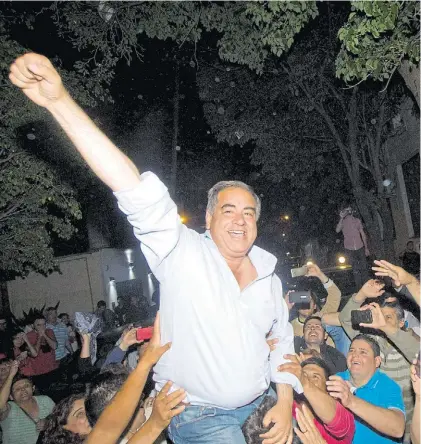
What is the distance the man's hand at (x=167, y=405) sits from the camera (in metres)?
2.51

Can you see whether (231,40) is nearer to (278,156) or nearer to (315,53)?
(315,53)

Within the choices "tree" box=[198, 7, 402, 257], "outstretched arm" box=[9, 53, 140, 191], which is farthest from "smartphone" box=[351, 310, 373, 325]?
"tree" box=[198, 7, 402, 257]

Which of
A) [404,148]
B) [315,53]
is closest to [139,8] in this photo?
[315,53]

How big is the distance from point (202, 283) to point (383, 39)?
4.46 metres

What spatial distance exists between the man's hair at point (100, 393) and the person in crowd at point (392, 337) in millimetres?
2149

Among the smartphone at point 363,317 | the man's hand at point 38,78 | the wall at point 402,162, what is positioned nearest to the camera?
the man's hand at point 38,78

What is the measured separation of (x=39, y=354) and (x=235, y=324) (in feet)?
27.9

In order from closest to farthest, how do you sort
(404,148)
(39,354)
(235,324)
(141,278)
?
1. (235,324)
2. (39,354)
3. (404,148)
4. (141,278)

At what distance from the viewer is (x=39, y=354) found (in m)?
9.98

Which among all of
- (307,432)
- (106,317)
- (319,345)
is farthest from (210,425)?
(106,317)

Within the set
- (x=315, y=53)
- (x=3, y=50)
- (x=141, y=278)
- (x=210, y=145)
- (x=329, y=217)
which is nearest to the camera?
(x=3, y=50)

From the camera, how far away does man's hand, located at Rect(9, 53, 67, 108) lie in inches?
79.4

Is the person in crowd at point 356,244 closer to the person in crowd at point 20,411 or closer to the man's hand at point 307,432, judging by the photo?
the person in crowd at point 20,411

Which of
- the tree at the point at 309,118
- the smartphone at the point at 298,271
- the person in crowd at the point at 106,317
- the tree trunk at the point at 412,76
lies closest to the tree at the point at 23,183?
the person in crowd at the point at 106,317
